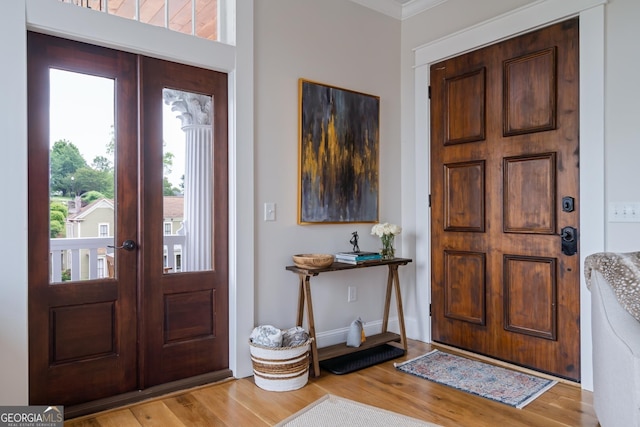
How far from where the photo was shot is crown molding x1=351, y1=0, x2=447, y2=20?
3.49 metres

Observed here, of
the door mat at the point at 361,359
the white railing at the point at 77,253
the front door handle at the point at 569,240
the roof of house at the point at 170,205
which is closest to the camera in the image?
the white railing at the point at 77,253

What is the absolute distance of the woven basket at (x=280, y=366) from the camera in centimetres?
256

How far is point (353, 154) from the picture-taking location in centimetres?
338

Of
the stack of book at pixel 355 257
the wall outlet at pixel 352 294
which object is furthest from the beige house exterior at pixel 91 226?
the wall outlet at pixel 352 294

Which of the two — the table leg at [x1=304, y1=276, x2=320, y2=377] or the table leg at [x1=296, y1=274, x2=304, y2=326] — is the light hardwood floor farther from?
the table leg at [x1=296, y1=274, x2=304, y2=326]

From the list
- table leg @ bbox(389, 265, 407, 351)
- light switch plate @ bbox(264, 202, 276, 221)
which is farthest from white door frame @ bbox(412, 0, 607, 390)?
light switch plate @ bbox(264, 202, 276, 221)

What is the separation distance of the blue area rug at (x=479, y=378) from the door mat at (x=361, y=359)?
6.2 inches

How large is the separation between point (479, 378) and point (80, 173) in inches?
106

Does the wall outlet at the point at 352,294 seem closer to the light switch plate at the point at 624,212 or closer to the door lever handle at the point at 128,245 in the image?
the door lever handle at the point at 128,245

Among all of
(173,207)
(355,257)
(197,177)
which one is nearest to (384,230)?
(355,257)

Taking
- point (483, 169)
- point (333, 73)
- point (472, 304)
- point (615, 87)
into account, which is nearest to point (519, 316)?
point (472, 304)

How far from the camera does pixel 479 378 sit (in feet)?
9.03

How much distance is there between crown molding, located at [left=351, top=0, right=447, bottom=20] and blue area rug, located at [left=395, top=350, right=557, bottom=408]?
2.76 metres

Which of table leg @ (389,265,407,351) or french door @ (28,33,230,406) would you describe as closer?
french door @ (28,33,230,406)
